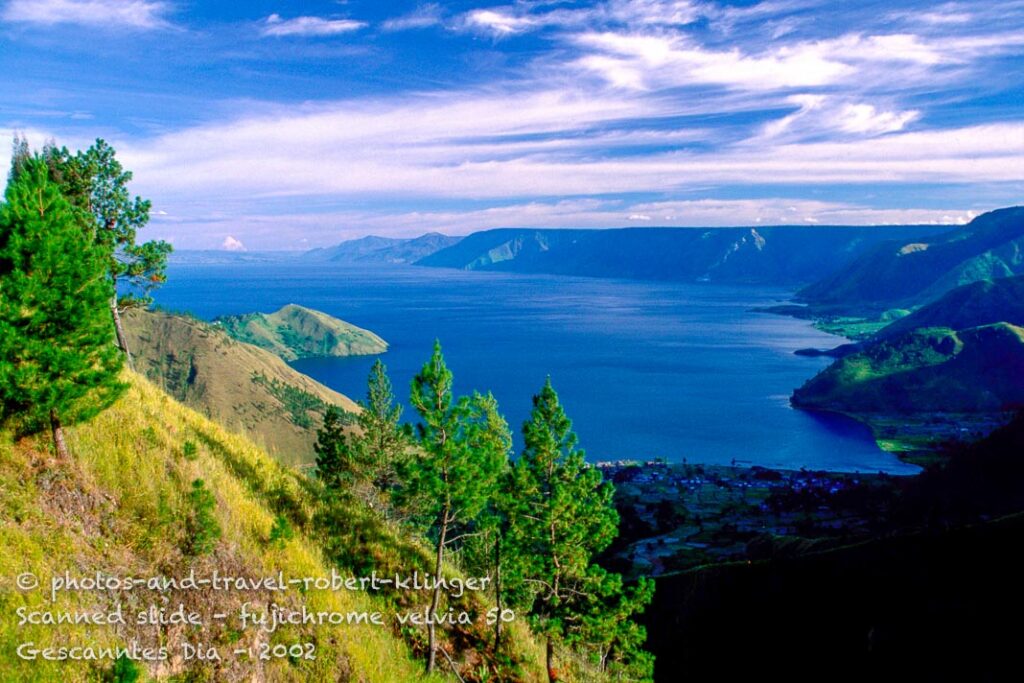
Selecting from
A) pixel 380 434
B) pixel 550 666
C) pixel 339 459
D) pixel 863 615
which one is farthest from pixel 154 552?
pixel 863 615

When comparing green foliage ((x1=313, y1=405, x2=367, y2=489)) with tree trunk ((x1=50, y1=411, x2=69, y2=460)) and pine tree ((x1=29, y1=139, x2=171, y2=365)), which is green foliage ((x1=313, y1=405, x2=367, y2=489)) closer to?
pine tree ((x1=29, y1=139, x2=171, y2=365))

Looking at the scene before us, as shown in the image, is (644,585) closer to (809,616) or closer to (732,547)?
(809,616)

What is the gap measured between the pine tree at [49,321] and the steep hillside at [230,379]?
108 metres

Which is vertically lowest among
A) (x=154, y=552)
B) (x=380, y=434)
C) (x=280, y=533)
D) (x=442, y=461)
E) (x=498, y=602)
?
(x=498, y=602)

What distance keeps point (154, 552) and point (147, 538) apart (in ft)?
1.18

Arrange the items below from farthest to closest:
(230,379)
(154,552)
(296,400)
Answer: (230,379) → (296,400) → (154,552)

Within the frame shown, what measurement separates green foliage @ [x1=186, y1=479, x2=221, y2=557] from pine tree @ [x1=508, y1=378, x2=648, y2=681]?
10.3 meters

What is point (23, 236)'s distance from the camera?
41.4ft

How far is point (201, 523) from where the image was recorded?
13.2m

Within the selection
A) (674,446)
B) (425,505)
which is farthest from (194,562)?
(674,446)

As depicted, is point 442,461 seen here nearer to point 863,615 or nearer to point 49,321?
point 49,321

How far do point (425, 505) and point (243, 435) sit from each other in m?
8.20

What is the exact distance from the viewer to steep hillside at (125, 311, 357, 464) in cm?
13075

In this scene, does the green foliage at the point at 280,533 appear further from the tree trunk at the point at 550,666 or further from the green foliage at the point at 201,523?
the tree trunk at the point at 550,666
